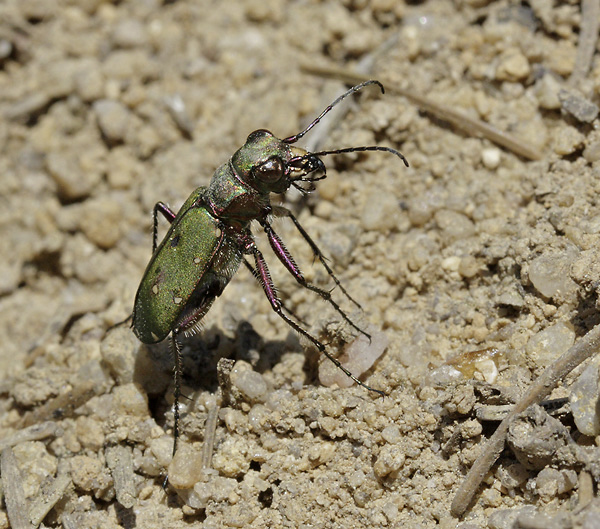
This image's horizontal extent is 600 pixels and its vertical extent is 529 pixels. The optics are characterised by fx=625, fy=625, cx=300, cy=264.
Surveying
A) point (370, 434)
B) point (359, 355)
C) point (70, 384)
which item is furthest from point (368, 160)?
point (70, 384)

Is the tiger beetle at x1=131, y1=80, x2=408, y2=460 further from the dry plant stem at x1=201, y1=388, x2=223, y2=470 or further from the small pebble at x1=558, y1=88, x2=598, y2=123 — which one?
the small pebble at x1=558, y1=88, x2=598, y2=123

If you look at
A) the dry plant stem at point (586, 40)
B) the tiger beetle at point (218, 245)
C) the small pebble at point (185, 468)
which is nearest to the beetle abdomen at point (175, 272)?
the tiger beetle at point (218, 245)

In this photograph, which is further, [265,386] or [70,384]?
[70,384]

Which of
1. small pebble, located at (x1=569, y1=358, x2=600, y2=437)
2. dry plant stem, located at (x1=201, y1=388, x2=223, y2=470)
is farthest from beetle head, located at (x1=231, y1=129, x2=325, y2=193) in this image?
small pebble, located at (x1=569, y1=358, x2=600, y2=437)

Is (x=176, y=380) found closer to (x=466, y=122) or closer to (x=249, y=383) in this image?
(x=249, y=383)

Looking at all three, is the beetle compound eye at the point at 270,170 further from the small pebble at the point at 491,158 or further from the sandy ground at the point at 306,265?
the small pebble at the point at 491,158

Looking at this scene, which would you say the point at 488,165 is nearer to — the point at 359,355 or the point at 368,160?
the point at 368,160

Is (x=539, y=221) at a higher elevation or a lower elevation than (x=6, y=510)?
higher

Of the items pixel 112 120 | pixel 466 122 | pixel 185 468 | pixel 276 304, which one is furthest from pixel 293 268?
pixel 112 120
